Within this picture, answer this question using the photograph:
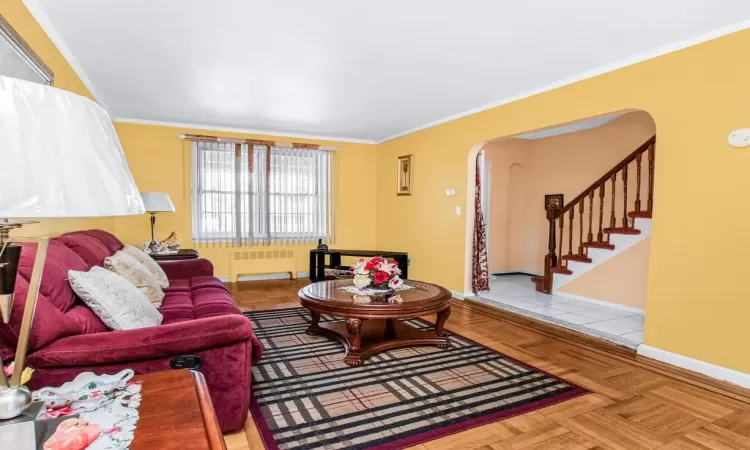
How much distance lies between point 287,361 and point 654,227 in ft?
9.86

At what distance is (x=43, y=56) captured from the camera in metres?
2.78

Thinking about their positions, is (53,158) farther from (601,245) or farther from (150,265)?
(601,245)

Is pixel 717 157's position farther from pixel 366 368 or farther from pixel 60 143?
pixel 60 143

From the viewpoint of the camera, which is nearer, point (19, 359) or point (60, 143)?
point (60, 143)

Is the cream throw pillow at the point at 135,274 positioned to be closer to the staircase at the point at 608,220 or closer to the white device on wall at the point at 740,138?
the white device on wall at the point at 740,138

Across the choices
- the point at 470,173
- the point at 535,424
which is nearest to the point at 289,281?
the point at 470,173

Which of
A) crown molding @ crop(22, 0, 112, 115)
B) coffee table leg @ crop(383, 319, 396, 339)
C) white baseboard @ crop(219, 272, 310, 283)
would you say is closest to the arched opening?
coffee table leg @ crop(383, 319, 396, 339)

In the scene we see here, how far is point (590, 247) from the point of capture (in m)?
4.98

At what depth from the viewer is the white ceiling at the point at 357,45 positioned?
253 cm

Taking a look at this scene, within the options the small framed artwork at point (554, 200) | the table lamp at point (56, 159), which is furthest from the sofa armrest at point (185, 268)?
the small framed artwork at point (554, 200)

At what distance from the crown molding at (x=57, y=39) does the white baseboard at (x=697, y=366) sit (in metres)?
3.99

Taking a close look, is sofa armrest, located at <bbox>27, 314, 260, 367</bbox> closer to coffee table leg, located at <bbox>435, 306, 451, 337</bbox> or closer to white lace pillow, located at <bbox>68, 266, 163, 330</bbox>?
white lace pillow, located at <bbox>68, 266, 163, 330</bbox>

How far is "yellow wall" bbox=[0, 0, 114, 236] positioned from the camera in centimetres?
228

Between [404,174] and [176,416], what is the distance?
5.54 meters
